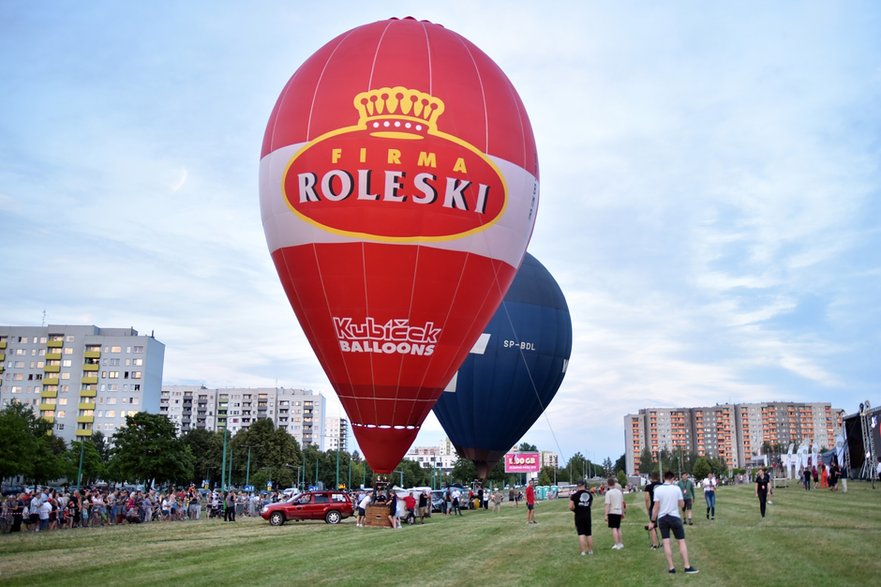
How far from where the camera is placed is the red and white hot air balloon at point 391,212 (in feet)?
73.3

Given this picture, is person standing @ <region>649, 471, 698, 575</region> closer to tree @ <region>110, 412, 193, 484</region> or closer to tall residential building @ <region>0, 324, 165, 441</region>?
tree @ <region>110, 412, 193, 484</region>

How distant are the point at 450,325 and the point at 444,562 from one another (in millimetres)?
8636

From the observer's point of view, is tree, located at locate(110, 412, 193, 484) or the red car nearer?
the red car

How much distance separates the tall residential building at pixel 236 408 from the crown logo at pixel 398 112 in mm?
177362

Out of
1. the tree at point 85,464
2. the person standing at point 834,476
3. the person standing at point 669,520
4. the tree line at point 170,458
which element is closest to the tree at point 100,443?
the tree line at point 170,458

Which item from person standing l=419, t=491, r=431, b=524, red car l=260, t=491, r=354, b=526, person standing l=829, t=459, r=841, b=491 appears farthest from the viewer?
person standing l=829, t=459, r=841, b=491

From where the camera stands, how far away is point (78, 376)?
128 m

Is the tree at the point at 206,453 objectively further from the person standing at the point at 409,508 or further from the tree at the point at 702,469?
the person standing at the point at 409,508

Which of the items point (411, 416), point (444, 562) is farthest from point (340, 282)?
point (444, 562)

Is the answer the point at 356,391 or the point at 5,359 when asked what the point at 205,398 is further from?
the point at 356,391

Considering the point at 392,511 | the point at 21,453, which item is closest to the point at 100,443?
the point at 21,453

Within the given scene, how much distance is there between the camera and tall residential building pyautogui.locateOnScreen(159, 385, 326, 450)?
19262cm

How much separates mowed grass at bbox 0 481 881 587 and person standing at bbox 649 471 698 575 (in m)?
0.29

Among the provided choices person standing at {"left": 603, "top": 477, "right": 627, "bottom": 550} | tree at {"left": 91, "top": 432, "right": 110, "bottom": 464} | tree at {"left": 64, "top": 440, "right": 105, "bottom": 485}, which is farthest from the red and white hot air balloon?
tree at {"left": 91, "top": 432, "right": 110, "bottom": 464}
